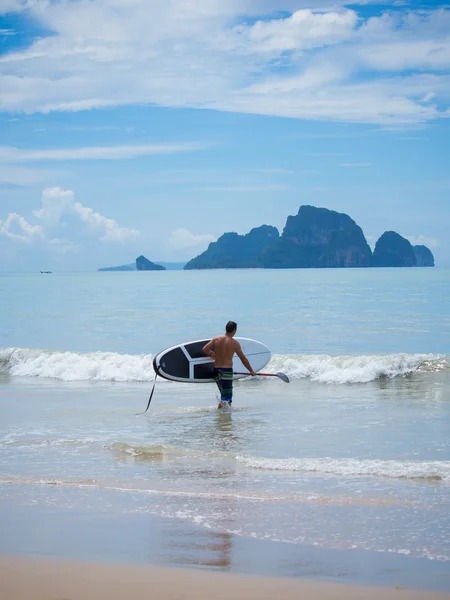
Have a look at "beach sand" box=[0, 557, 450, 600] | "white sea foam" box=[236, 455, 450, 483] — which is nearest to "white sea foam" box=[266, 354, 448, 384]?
"white sea foam" box=[236, 455, 450, 483]

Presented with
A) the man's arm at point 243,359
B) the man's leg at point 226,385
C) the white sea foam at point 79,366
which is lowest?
the white sea foam at point 79,366

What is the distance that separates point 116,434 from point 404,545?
542 centimetres

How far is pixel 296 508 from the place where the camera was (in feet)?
20.2

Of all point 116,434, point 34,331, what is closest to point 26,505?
point 116,434

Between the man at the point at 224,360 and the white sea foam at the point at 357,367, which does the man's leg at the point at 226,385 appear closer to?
the man at the point at 224,360

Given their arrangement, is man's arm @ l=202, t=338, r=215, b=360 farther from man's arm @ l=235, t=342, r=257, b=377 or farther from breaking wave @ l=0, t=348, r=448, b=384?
breaking wave @ l=0, t=348, r=448, b=384

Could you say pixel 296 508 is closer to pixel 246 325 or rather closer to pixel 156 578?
pixel 156 578

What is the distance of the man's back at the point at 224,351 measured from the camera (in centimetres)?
1148

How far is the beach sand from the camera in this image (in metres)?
4.28

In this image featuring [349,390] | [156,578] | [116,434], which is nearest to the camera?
[156,578]

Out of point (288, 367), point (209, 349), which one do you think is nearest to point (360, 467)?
point (209, 349)

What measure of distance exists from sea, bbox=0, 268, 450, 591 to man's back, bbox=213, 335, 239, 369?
2.53ft

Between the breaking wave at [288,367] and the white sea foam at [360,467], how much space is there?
795 centimetres

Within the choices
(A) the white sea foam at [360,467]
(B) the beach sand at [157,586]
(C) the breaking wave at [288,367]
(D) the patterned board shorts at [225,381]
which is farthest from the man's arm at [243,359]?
(B) the beach sand at [157,586]
